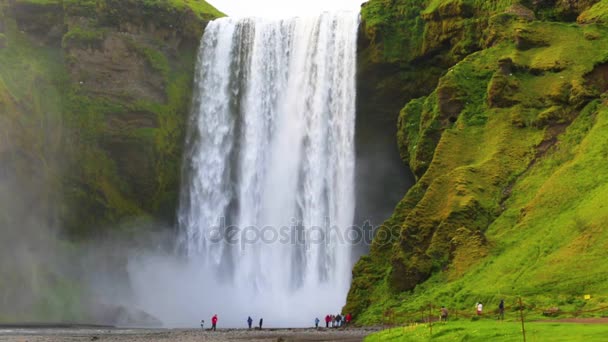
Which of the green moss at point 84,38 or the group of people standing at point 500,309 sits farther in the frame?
the green moss at point 84,38

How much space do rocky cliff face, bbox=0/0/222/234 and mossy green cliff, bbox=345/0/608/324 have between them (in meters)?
24.6

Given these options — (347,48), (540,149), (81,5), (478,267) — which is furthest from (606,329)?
(81,5)

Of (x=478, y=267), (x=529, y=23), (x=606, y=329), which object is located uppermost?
(x=529, y=23)

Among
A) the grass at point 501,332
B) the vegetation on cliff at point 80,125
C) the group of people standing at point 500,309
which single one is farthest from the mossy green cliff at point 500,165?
the vegetation on cliff at point 80,125

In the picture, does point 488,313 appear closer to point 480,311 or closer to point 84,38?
point 480,311

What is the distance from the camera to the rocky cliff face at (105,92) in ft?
261

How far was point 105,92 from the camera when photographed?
3196 inches

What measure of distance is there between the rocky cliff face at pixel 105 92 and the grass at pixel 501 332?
48.7 m

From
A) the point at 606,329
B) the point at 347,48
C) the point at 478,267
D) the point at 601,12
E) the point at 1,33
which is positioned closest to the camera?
the point at 606,329

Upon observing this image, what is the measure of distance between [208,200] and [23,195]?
1716 centimetres

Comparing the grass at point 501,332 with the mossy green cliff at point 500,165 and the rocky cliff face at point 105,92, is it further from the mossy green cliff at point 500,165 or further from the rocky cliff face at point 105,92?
Result: the rocky cliff face at point 105,92

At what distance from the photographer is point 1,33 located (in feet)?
274

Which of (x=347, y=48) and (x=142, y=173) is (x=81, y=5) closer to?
(x=142, y=173)

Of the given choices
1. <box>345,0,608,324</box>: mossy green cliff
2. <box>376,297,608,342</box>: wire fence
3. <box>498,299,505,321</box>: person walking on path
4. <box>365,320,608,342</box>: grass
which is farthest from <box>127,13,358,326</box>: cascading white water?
<box>365,320,608,342</box>: grass
